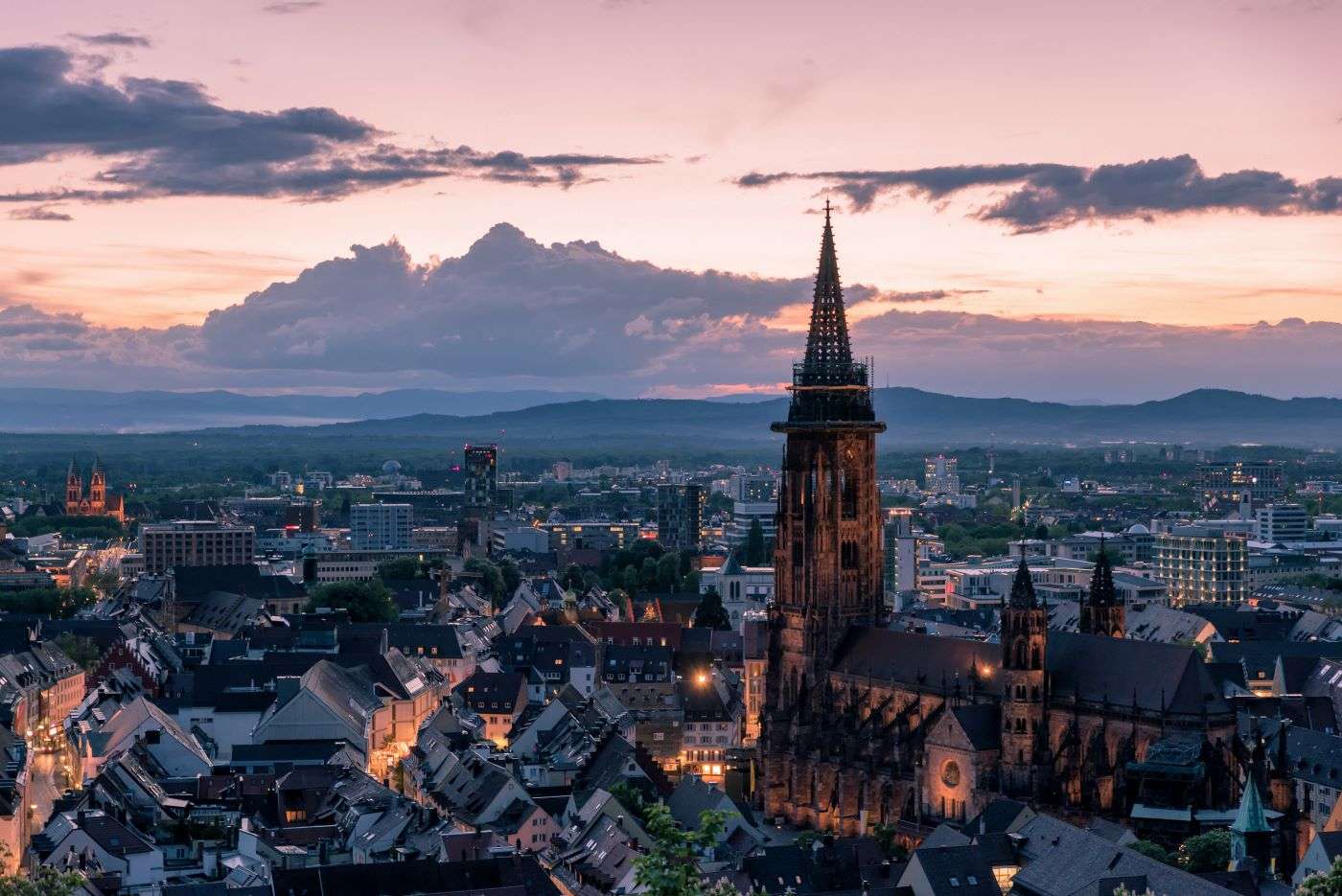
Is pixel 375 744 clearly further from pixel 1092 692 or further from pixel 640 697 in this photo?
pixel 1092 692

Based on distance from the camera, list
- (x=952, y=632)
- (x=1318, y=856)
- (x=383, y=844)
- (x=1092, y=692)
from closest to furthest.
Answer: (x=1318, y=856) < (x=383, y=844) < (x=1092, y=692) < (x=952, y=632)

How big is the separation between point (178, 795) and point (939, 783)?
43.1 meters

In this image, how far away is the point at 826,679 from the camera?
132500mm

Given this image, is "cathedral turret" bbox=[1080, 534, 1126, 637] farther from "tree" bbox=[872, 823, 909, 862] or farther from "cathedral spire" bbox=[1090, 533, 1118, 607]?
"tree" bbox=[872, 823, 909, 862]

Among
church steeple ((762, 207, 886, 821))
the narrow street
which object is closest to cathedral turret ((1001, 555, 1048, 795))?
church steeple ((762, 207, 886, 821))

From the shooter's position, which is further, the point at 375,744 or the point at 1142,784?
the point at 375,744

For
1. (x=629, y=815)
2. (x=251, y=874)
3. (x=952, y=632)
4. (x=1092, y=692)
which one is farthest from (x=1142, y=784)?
(x=952, y=632)

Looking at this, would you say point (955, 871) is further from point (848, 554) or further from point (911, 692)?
point (848, 554)

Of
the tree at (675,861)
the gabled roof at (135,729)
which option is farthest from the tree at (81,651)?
the tree at (675,861)

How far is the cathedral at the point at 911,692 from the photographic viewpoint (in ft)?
341

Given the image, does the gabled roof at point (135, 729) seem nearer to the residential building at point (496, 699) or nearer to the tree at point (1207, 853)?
the residential building at point (496, 699)

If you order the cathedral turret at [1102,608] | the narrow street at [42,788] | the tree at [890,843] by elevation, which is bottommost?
the tree at [890,843]

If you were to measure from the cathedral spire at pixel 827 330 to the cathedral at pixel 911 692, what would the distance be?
94mm

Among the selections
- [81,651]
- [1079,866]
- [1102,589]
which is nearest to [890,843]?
[1079,866]
